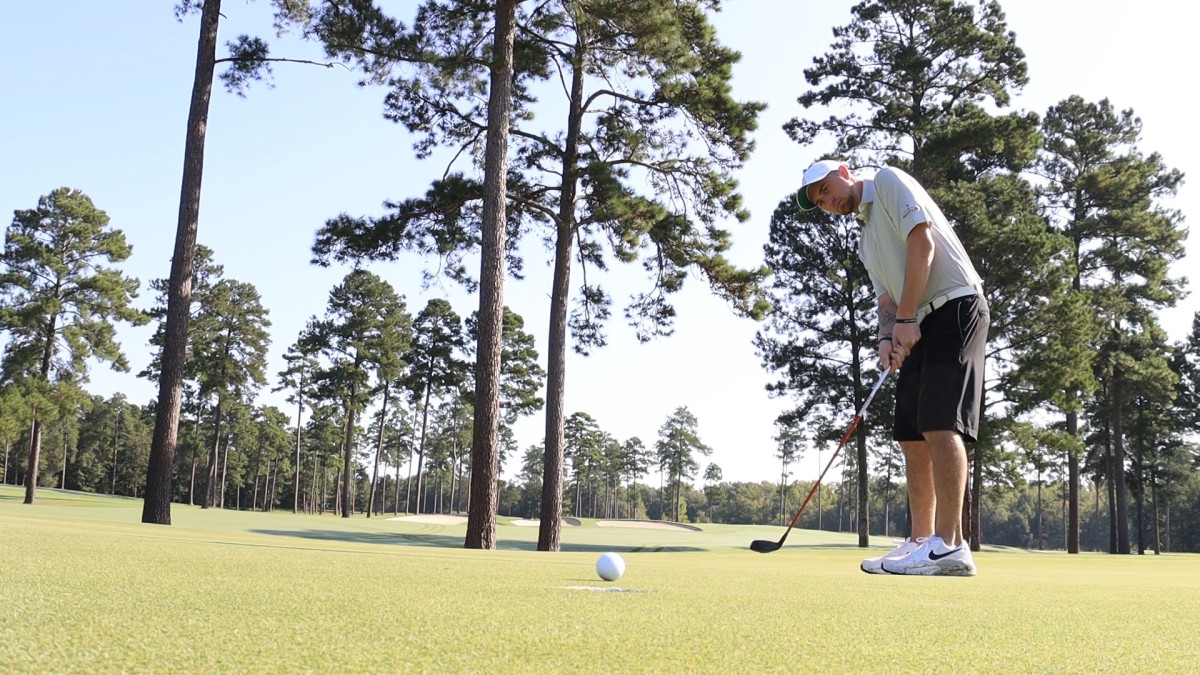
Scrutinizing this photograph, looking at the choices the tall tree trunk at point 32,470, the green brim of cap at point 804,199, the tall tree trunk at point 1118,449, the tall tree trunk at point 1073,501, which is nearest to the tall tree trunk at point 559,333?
the green brim of cap at point 804,199

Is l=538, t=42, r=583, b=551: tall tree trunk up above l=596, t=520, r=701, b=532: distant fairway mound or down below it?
above

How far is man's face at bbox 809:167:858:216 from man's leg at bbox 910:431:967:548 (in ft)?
3.77

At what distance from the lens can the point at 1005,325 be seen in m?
26.2

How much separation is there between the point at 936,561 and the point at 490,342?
10884 millimetres

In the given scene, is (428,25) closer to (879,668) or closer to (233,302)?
(879,668)

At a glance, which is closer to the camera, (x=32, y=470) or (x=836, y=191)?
(x=836, y=191)

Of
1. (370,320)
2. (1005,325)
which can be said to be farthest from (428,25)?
(370,320)

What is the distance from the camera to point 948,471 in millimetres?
3906

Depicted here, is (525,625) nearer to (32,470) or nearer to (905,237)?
(905,237)

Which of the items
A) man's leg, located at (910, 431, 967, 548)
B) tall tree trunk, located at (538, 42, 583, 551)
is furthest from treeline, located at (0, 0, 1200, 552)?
man's leg, located at (910, 431, 967, 548)

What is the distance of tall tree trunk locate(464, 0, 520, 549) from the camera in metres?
14.4

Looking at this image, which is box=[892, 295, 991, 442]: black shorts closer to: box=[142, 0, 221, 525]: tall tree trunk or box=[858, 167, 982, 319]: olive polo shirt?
box=[858, 167, 982, 319]: olive polo shirt

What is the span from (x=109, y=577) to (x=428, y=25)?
49.6 feet

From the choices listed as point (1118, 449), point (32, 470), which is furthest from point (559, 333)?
point (1118, 449)
